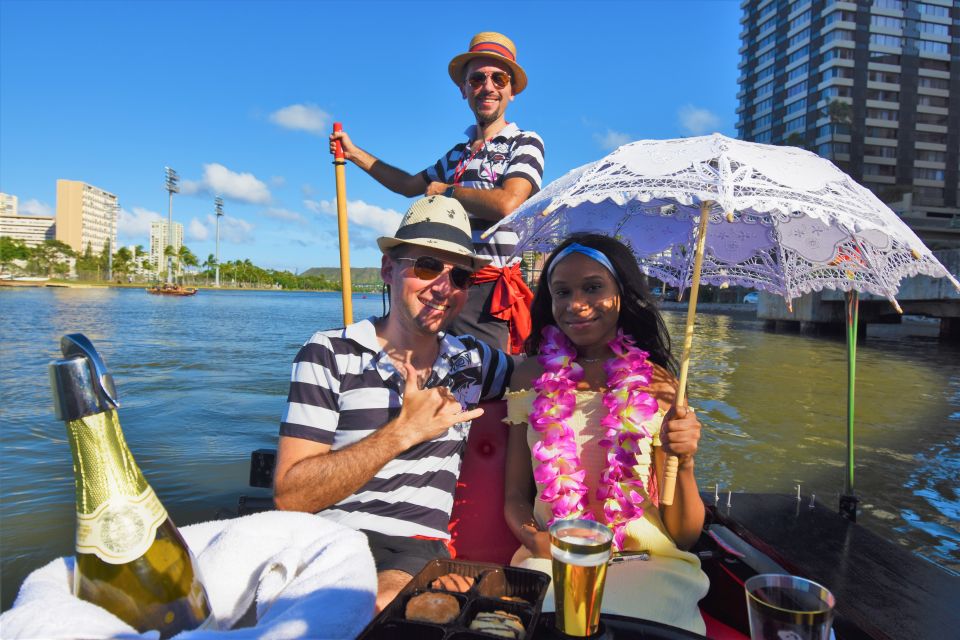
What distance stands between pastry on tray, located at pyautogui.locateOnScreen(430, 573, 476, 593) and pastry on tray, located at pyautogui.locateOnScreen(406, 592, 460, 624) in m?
0.06

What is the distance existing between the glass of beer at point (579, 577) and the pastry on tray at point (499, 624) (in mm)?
91

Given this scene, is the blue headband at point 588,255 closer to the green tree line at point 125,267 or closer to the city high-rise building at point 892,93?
the city high-rise building at point 892,93

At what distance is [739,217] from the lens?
326cm

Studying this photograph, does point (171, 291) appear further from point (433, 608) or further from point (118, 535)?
point (433, 608)

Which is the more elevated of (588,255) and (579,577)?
(588,255)

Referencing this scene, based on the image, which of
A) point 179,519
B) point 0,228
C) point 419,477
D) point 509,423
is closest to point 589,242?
point 509,423

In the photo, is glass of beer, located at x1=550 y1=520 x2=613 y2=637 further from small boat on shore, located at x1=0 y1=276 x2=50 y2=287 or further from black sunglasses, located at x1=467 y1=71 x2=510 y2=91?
small boat on shore, located at x1=0 y1=276 x2=50 y2=287

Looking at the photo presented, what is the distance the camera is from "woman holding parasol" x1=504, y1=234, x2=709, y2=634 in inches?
95.1

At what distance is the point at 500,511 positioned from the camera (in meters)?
2.87

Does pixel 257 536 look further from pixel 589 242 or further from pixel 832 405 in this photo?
pixel 832 405

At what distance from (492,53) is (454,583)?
2979 millimetres

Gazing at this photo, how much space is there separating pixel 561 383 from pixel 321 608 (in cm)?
160

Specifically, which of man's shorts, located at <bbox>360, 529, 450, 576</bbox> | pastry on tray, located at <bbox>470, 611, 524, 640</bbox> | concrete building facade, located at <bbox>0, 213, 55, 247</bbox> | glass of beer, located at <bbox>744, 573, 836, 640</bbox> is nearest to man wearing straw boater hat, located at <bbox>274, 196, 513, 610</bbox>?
man's shorts, located at <bbox>360, 529, 450, 576</bbox>

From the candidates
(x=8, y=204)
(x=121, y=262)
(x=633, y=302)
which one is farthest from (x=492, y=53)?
(x=8, y=204)
